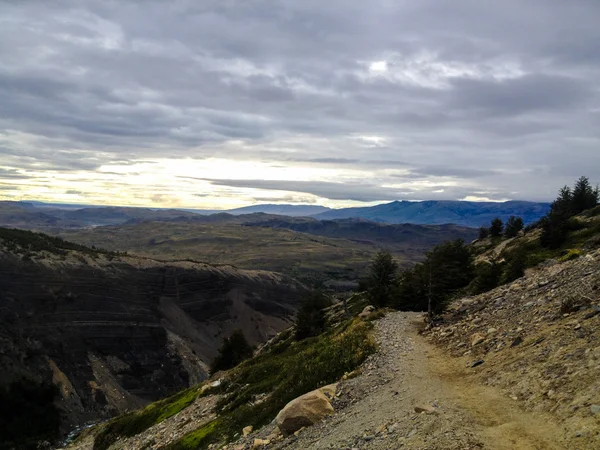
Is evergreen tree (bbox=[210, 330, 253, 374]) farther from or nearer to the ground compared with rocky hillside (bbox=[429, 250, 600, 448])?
nearer to the ground

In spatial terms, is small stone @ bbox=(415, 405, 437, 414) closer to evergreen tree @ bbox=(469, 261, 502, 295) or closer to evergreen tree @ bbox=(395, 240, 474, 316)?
evergreen tree @ bbox=(395, 240, 474, 316)

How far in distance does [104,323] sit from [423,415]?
100 m

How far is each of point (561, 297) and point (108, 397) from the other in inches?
3380

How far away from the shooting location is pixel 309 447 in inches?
536


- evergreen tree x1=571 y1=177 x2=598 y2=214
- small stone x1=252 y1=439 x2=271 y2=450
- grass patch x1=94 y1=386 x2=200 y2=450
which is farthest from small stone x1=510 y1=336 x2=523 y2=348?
evergreen tree x1=571 y1=177 x2=598 y2=214

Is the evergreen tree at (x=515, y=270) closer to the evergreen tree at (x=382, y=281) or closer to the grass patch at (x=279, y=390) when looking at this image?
the evergreen tree at (x=382, y=281)

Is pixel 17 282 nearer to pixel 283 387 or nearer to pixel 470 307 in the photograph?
pixel 283 387

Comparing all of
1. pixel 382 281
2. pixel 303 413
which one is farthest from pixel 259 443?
pixel 382 281

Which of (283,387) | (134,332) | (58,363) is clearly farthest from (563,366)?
(134,332)

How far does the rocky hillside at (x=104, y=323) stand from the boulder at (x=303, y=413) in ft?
235

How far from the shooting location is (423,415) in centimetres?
1269

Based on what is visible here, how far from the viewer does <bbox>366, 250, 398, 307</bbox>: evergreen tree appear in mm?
48469

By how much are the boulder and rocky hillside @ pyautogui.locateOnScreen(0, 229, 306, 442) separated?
2816 inches

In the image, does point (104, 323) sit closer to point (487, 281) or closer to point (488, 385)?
point (487, 281)
